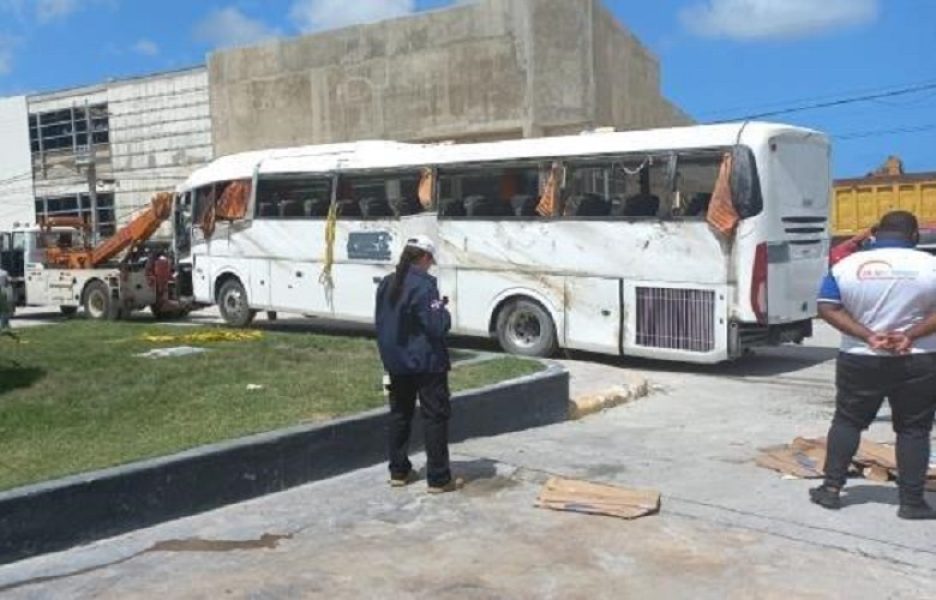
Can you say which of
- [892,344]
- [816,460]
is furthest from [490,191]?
[892,344]

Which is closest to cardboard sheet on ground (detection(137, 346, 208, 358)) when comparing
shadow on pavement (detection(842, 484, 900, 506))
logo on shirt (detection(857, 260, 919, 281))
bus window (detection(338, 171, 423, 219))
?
bus window (detection(338, 171, 423, 219))

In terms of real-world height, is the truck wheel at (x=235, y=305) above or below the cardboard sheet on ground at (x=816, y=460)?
above

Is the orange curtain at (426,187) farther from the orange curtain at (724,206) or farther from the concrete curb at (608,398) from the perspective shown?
the concrete curb at (608,398)

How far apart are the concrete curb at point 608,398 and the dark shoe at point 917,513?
13.0 ft

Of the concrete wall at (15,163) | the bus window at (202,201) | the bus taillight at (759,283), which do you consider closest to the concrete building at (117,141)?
the concrete wall at (15,163)

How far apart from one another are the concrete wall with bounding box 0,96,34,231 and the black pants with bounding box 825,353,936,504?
155 feet

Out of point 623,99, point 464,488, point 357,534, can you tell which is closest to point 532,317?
point 464,488

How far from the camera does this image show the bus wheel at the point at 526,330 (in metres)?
13.6

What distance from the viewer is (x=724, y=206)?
1167 centimetres

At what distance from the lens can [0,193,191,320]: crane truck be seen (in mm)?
20422

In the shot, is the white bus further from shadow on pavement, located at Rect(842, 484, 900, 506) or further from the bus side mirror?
shadow on pavement, located at Rect(842, 484, 900, 506)

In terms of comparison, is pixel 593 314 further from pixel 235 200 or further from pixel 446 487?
pixel 235 200

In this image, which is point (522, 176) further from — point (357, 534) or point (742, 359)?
point (357, 534)

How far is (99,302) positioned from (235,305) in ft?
14.5
